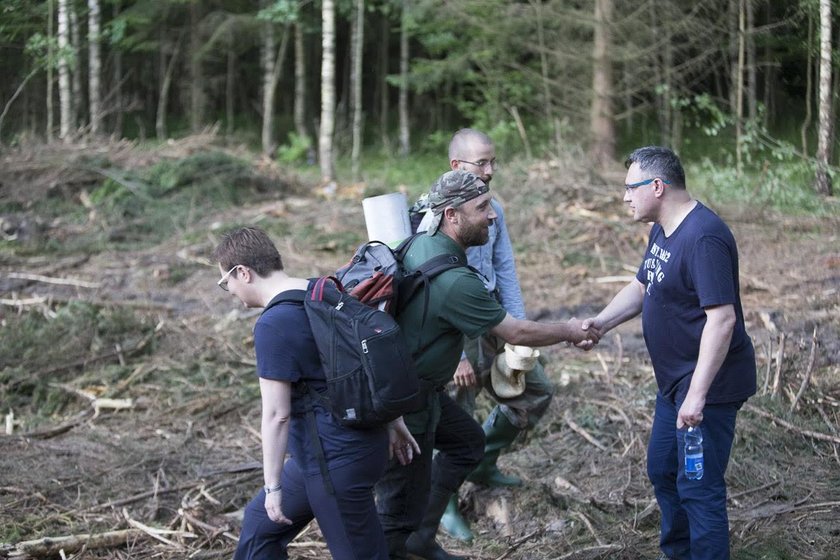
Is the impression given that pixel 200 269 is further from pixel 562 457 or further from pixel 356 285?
pixel 356 285

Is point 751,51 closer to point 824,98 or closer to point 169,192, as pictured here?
point 824,98

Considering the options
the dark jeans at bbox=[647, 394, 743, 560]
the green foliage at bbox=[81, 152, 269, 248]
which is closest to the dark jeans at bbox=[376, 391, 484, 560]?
the dark jeans at bbox=[647, 394, 743, 560]

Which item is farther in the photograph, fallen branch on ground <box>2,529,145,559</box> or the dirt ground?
the dirt ground

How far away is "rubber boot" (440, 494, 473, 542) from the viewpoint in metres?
5.47

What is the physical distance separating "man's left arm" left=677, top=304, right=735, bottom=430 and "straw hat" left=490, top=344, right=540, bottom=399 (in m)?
1.29

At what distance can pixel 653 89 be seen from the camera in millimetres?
17703

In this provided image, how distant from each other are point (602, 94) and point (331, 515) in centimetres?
1586

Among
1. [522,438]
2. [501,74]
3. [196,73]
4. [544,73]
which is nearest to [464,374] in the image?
[522,438]

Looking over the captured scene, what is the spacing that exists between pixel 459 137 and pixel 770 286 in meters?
5.85

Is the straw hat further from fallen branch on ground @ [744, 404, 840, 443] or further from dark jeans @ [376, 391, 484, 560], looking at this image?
fallen branch on ground @ [744, 404, 840, 443]

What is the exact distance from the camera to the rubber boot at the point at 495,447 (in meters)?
5.57

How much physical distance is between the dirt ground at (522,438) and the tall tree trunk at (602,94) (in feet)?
19.7

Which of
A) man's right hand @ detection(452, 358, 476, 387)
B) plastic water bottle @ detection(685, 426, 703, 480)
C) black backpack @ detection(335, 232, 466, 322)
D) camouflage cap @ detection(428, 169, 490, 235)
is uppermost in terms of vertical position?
camouflage cap @ detection(428, 169, 490, 235)

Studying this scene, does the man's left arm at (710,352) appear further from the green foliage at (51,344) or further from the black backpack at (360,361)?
the green foliage at (51,344)
